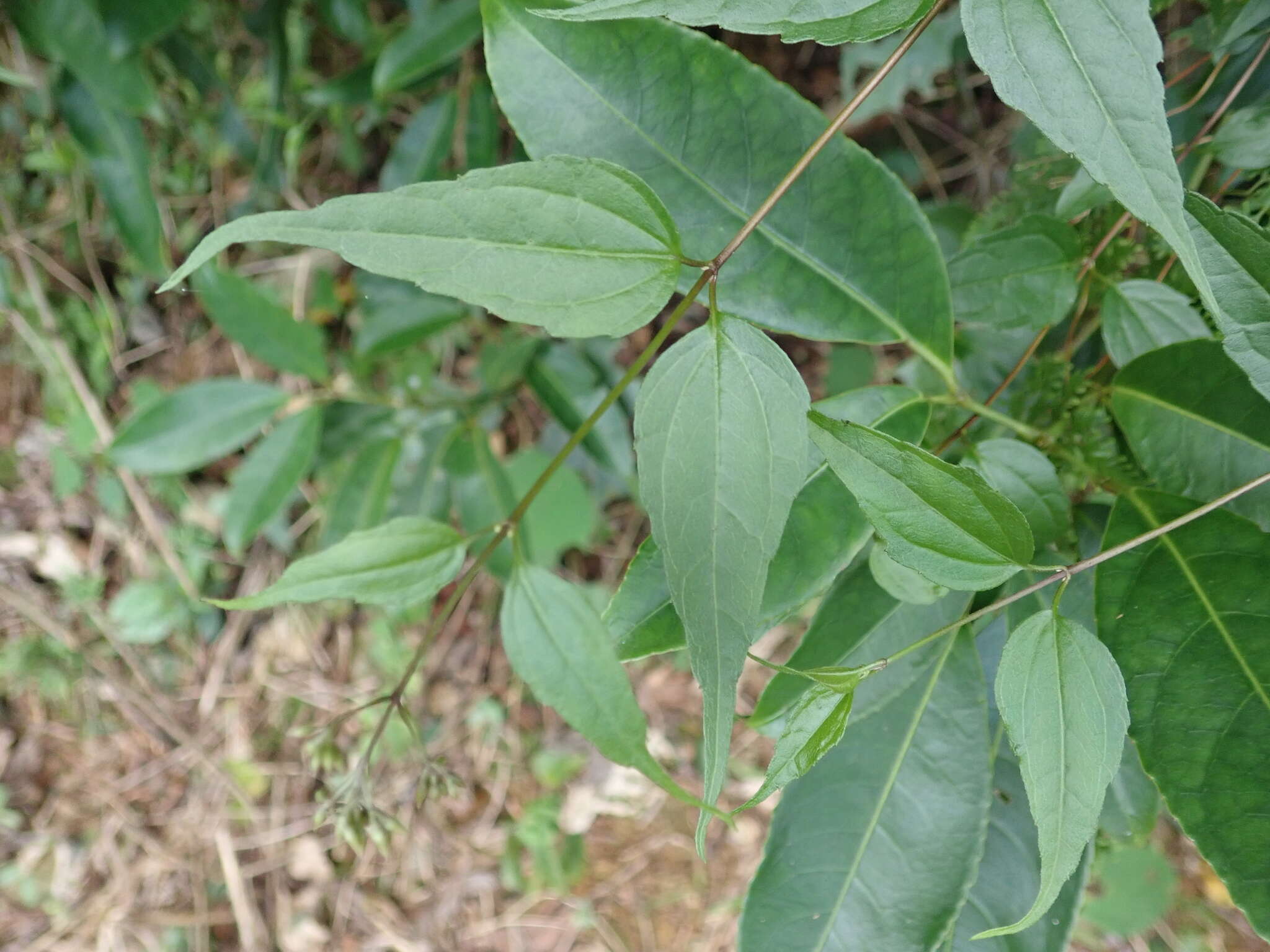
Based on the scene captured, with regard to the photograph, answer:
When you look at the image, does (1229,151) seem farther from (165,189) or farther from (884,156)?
(165,189)

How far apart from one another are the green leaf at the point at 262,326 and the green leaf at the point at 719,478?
3.17ft

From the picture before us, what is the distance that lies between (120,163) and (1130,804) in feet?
5.20

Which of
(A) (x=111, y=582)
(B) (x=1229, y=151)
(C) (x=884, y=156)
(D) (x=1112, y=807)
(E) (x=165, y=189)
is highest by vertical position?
(B) (x=1229, y=151)

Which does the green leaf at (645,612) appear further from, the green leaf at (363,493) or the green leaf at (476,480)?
the green leaf at (363,493)

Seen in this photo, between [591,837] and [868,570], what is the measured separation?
1410mm

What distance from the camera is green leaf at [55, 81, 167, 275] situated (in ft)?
4.14

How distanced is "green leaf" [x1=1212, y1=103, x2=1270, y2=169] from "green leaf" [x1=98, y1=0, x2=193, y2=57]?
3.89ft

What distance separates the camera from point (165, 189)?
5.96 ft

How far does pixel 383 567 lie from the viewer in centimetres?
69

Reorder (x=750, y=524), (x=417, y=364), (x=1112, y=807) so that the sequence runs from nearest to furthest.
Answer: (x=750, y=524)
(x=1112, y=807)
(x=417, y=364)

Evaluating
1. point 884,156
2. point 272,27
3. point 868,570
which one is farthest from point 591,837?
point 272,27

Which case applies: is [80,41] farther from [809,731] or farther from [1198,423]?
[1198,423]

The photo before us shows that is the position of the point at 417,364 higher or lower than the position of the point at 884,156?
lower

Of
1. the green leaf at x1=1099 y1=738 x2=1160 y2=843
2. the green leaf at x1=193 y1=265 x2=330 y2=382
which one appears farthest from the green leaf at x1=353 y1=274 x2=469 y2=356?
the green leaf at x1=1099 y1=738 x2=1160 y2=843
